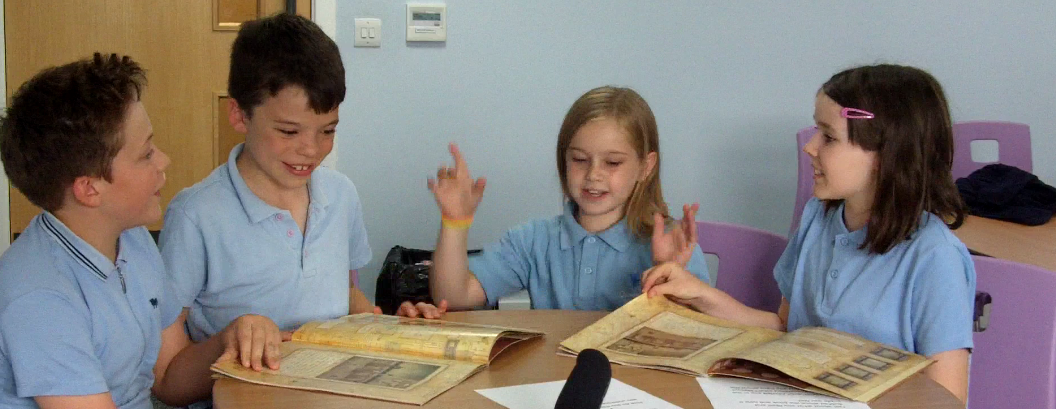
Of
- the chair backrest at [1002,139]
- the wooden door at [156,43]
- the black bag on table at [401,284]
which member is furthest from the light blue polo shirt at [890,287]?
the wooden door at [156,43]

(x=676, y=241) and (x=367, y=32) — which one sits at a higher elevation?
(x=367, y=32)

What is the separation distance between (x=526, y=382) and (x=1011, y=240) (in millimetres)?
1699

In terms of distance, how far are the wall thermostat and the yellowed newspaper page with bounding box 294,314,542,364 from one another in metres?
→ 2.00

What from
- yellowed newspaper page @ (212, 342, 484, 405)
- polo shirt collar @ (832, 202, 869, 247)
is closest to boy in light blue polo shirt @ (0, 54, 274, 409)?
yellowed newspaper page @ (212, 342, 484, 405)

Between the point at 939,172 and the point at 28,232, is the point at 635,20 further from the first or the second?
the point at 28,232

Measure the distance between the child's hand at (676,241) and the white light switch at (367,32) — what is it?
1799 mm

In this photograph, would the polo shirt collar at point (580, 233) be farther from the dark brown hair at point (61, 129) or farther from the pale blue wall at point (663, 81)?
the pale blue wall at point (663, 81)

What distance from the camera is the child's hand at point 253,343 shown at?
1.39 m

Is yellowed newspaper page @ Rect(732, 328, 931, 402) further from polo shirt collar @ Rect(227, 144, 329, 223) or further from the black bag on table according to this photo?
the black bag on table

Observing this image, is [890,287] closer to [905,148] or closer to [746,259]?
[905,148]

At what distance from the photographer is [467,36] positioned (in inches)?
137

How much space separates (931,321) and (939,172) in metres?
0.27

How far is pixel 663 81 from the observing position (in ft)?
11.9

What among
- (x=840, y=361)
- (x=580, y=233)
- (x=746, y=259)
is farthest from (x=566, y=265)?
(x=840, y=361)
